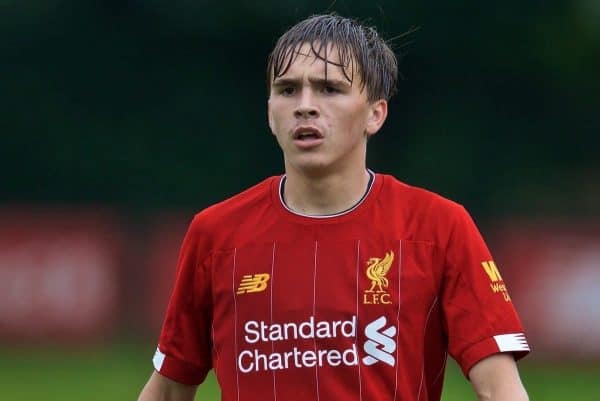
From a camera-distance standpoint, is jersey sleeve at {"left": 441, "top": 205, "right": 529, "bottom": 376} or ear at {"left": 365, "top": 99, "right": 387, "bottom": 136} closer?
jersey sleeve at {"left": 441, "top": 205, "right": 529, "bottom": 376}

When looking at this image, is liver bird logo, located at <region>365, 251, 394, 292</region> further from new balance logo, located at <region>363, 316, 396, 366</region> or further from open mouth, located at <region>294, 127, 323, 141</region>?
open mouth, located at <region>294, 127, 323, 141</region>

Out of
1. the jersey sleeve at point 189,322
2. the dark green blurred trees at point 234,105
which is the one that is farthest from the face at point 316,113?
the dark green blurred trees at point 234,105

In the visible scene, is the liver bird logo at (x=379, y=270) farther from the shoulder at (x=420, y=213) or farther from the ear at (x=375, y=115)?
the ear at (x=375, y=115)

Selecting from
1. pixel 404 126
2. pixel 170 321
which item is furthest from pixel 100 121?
pixel 170 321

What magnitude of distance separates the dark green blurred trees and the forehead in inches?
316

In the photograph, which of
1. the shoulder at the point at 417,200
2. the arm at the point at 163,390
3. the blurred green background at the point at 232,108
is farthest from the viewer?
the blurred green background at the point at 232,108

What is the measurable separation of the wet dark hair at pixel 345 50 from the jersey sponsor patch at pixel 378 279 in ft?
1.54

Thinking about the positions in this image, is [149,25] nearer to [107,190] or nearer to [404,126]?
[107,190]

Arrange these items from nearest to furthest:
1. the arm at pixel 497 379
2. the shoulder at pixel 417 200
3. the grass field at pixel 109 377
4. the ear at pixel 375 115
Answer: the arm at pixel 497 379 < the shoulder at pixel 417 200 < the ear at pixel 375 115 < the grass field at pixel 109 377

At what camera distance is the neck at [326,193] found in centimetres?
356

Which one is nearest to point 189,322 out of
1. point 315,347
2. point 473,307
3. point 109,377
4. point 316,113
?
point 315,347

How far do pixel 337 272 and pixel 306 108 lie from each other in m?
0.45

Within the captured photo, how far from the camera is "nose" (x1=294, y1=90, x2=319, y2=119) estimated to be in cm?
344

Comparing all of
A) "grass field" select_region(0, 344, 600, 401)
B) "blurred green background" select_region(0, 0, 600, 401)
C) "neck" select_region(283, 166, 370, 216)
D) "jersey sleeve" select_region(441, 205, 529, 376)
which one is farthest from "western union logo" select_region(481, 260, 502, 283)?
"blurred green background" select_region(0, 0, 600, 401)
